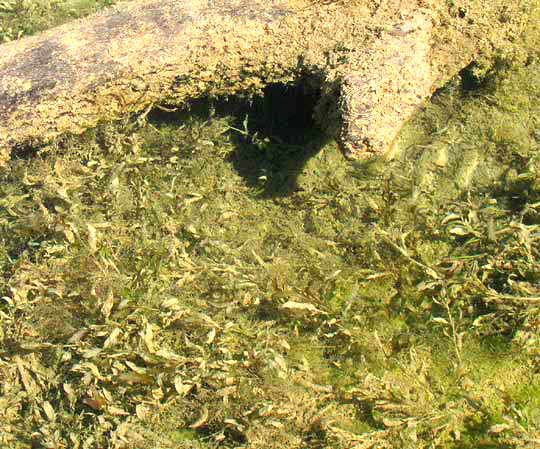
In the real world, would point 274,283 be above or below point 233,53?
below

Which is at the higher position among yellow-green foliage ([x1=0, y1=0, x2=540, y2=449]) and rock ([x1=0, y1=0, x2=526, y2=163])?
rock ([x1=0, y1=0, x2=526, y2=163])

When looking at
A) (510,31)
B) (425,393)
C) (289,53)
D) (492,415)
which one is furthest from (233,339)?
(510,31)

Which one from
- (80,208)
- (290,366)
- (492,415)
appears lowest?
(492,415)

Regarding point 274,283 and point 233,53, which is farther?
point 233,53

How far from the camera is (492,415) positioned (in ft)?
9.08

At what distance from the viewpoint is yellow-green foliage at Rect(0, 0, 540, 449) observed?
281cm

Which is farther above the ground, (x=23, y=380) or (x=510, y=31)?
(x=510, y=31)

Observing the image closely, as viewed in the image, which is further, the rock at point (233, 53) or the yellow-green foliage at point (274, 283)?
the rock at point (233, 53)

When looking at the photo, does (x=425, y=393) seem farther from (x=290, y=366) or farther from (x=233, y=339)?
(x=233, y=339)

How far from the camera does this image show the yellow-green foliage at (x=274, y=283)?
110 inches

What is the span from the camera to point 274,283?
3018 mm

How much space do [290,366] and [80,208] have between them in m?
1.32

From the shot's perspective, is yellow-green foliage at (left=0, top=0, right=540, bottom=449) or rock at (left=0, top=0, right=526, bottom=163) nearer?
yellow-green foliage at (left=0, top=0, right=540, bottom=449)

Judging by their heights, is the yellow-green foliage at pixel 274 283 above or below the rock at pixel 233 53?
below
